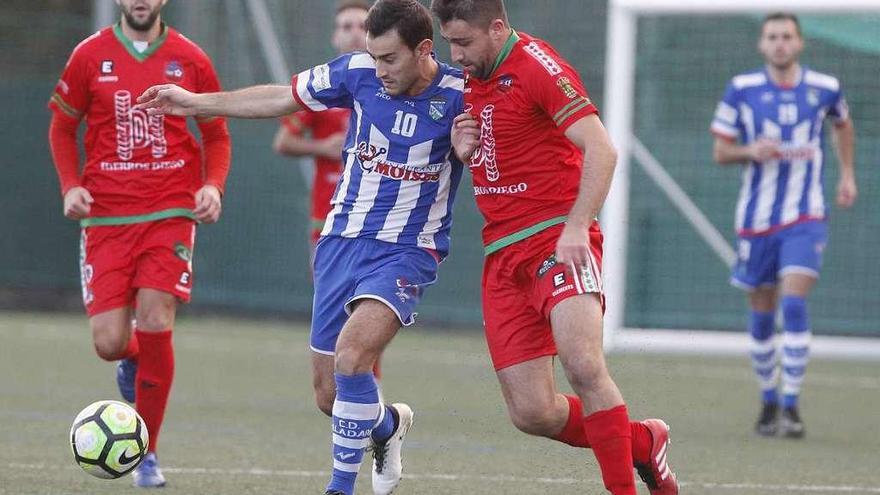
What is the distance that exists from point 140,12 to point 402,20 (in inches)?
61.4

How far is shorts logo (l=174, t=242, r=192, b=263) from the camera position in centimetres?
680

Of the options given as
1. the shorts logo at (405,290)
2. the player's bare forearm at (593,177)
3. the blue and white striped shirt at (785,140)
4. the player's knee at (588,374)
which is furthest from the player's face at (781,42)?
the player's knee at (588,374)

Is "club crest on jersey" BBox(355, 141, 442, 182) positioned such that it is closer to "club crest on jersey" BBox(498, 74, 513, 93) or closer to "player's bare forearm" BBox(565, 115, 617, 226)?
"club crest on jersey" BBox(498, 74, 513, 93)

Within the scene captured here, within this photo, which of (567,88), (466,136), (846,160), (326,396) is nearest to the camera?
(567,88)

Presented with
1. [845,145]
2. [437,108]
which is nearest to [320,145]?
[845,145]

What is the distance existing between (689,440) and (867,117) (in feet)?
16.9

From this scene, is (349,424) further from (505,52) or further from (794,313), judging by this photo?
(794,313)

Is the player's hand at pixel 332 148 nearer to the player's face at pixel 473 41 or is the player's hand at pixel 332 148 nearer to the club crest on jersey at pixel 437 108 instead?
the club crest on jersey at pixel 437 108

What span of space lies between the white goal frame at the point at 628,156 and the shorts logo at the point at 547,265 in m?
5.73

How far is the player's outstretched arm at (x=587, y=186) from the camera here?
521 cm

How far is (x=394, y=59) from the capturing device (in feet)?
18.9

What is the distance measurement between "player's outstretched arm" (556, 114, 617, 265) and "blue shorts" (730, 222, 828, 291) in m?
3.94

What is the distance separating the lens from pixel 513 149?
5.70 meters

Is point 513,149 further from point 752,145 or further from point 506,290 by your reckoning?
point 752,145
